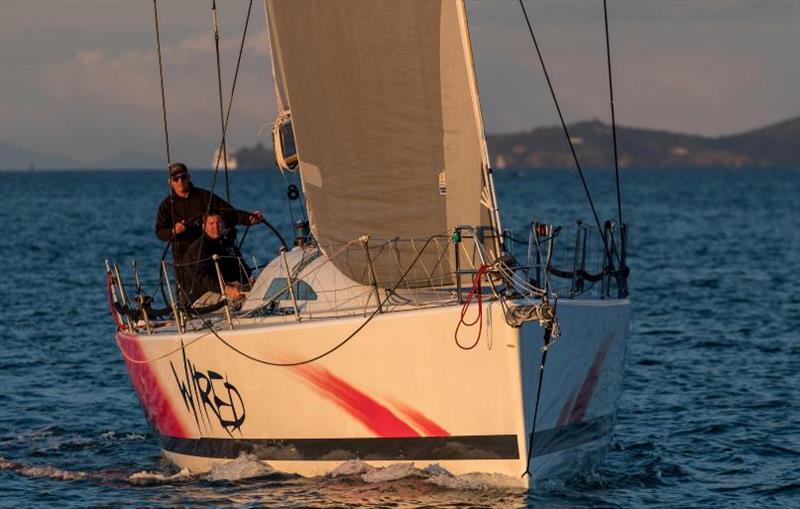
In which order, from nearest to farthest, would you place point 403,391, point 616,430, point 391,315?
point 391,315
point 403,391
point 616,430

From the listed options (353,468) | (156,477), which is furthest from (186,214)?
(353,468)

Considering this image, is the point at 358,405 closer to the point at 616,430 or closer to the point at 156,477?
the point at 156,477

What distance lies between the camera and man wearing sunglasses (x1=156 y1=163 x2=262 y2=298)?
616 inches

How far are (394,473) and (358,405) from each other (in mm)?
693

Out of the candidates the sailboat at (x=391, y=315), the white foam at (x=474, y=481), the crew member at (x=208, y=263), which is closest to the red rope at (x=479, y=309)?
the sailboat at (x=391, y=315)

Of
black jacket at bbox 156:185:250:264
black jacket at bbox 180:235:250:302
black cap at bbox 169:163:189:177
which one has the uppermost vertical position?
black cap at bbox 169:163:189:177

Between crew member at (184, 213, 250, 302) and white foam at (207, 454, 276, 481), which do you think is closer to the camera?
white foam at (207, 454, 276, 481)

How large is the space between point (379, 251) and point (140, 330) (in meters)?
3.02

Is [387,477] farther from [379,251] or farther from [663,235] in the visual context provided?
[663,235]

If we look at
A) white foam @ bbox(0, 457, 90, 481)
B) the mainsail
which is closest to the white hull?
the mainsail

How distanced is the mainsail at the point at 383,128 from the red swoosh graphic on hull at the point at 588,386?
61.4 inches

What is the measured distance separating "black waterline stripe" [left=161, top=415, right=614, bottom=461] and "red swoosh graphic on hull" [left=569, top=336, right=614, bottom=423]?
4.2 inches

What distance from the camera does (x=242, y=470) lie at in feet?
46.1

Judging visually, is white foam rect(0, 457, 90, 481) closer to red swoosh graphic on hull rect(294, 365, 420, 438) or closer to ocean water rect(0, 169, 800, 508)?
ocean water rect(0, 169, 800, 508)
